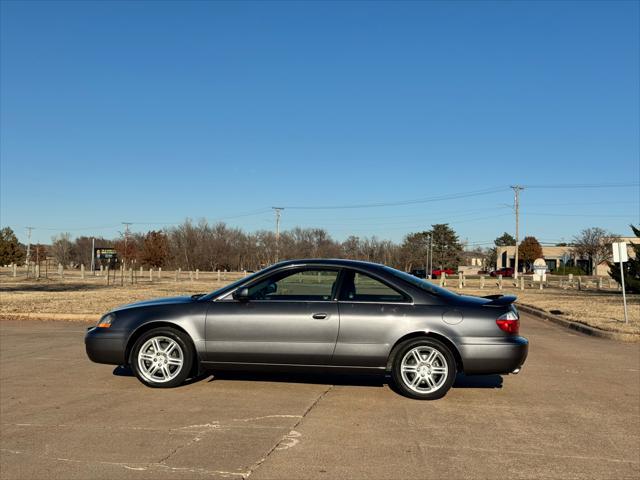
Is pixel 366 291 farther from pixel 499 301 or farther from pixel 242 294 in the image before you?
pixel 499 301

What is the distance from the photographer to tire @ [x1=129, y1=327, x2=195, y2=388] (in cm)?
675

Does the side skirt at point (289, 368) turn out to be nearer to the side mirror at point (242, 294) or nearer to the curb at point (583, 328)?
the side mirror at point (242, 294)

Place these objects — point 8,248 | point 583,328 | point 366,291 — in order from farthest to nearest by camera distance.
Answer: point 8,248
point 583,328
point 366,291

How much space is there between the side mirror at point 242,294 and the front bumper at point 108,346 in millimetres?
1411

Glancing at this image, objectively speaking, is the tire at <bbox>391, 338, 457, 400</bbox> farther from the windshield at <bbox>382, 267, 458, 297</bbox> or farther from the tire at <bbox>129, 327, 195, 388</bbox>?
the tire at <bbox>129, 327, 195, 388</bbox>

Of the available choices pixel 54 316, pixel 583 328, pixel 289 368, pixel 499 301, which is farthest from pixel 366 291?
pixel 54 316

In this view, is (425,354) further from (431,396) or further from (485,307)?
(485,307)

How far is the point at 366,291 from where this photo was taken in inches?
265

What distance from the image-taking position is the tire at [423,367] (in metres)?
6.41

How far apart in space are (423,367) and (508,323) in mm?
1056

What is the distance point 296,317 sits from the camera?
21.5 feet

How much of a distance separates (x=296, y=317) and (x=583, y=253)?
9747 cm

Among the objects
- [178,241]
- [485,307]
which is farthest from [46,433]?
[178,241]

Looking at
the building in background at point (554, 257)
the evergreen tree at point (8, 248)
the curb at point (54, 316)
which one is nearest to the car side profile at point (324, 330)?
the curb at point (54, 316)
